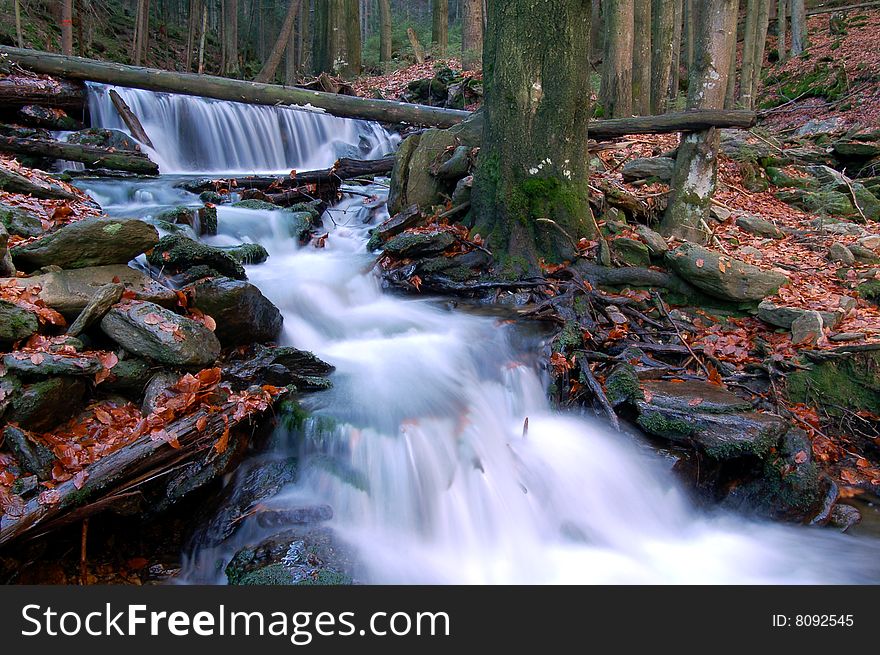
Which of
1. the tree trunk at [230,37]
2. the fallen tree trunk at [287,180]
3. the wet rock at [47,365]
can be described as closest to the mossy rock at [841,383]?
the wet rock at [47,365]

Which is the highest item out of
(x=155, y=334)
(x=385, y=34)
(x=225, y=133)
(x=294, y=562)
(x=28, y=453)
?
(x=385, y=34)

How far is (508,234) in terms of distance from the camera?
6.51 metres

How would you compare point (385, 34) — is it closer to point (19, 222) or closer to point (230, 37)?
point (230, 37)

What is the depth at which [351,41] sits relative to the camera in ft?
69.3

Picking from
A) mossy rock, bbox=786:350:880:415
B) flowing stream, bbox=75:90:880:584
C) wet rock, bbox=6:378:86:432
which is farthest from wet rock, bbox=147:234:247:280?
mossy rock, bbox=786:350:880:415

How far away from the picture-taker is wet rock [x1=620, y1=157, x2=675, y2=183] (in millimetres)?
7805

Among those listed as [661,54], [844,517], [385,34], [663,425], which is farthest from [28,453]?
[385,34]

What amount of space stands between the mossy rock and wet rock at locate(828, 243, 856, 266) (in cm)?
200

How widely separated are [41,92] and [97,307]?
789cm

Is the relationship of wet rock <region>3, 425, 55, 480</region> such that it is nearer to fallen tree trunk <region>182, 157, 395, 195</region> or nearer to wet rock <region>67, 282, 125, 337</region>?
wet rock <region>67, 282, 125, 337</region>

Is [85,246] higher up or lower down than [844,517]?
higher up

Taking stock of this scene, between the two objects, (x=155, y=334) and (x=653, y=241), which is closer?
(x=155, y=334)

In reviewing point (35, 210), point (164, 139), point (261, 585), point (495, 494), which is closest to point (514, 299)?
point (495, 494)

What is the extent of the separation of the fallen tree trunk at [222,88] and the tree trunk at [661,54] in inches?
151
